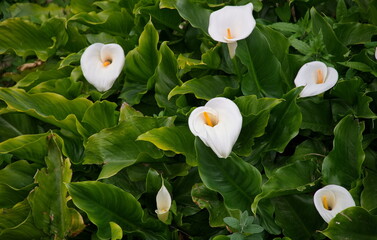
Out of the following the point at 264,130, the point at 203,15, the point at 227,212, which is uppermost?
the point at 203,15

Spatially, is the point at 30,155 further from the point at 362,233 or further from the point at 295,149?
the point at 362,233

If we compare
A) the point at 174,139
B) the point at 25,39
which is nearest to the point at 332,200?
the point at 174,139

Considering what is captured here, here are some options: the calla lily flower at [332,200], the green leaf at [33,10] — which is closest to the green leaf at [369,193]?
the calla lily flower at [332,200]

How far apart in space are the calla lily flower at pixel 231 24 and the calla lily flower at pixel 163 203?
532mm

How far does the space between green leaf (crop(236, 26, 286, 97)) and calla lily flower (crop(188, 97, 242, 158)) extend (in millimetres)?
245

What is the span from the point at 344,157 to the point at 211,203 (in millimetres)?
416

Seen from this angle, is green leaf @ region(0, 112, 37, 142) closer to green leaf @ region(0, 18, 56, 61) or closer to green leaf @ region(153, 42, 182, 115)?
green leaf @ region(0, 18, 56, 61)

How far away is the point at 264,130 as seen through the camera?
1551mm

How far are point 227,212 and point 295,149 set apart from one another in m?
0.33

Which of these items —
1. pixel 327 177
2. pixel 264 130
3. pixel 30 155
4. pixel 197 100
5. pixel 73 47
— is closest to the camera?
pixel 327 177

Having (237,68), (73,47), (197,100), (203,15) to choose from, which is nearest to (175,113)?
(197,100)

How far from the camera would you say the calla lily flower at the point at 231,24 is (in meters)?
1.62

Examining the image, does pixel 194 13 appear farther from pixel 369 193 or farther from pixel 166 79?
pixel 369 193

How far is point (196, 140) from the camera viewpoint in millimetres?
1401
